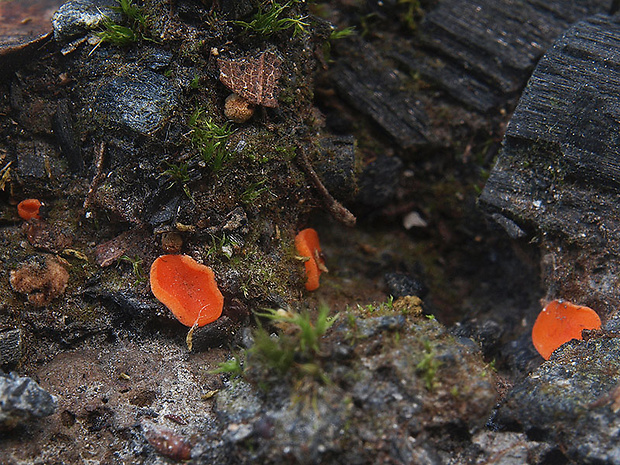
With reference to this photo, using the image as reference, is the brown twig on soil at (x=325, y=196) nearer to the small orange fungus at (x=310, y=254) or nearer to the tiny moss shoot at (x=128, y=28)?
the small orange fungus at (x=310, y=254)

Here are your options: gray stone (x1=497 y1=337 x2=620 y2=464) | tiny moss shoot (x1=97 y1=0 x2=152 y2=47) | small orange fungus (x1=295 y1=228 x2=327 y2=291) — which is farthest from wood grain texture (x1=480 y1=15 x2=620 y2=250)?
tiny moss shoot (x1=97 y1=0 x2=152 y2=47)

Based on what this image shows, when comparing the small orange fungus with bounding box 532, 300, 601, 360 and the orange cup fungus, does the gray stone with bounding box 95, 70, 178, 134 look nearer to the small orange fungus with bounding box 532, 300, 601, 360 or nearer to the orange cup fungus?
the orange cup fungus

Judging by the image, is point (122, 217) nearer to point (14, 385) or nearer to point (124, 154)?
point (124, 154)

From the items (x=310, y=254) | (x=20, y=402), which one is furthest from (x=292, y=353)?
(x=20, y=402)

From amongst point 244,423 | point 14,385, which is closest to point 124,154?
point 14,385

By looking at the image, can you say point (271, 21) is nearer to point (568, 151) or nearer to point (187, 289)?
point (187, 289)

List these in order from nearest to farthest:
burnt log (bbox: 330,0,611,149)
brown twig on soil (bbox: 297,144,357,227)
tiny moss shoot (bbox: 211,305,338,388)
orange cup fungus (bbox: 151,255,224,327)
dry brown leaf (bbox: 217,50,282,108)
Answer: tiny moss shoot (bbox: 211,305,338,388)
orange cup fungus (bbox: 151,255,224,327)
dry brown leaf (bbox: 217,50,282,108)
brown twig on soil (bbox: 297,144,357,227)
burnt log (bbox: 330,0,611,149)
